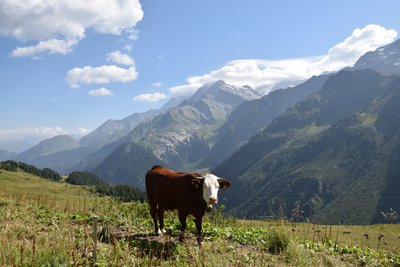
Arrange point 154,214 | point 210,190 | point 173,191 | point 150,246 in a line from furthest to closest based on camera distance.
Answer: point 154,214, point 173,191, point 210,190, point 150,246

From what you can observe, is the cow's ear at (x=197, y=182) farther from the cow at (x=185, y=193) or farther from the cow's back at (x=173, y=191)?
the cow's back at (x=173, y=191)

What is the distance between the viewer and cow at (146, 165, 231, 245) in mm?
12992

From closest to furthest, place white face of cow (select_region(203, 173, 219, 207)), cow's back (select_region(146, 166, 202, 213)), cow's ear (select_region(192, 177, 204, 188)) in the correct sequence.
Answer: white face of cow (select_region(203, 173, 219, 207)) → cow's ear (select_region(192, 177, 204, 188)) → cow's back (select_region(146, 166, 202, 213))

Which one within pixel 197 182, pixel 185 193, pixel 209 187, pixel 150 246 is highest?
pixel 197 182

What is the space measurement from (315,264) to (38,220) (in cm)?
1258

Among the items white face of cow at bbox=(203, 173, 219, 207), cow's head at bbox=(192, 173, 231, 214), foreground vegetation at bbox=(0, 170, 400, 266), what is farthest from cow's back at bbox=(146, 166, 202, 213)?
foreground vegetation at bbox=(0, 170, 400, 266)

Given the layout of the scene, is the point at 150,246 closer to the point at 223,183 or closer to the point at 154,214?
the point at 223,183

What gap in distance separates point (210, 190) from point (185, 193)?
1.36m

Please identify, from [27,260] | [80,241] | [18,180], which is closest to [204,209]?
[80,241]

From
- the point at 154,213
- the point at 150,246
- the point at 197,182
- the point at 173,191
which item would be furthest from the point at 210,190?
the point at 154,213

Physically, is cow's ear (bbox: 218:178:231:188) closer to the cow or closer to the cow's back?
the cow

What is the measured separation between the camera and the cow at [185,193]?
1299 centimetres

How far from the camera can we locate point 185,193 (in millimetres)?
13844

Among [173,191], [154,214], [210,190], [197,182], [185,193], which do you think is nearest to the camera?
[210,190]
